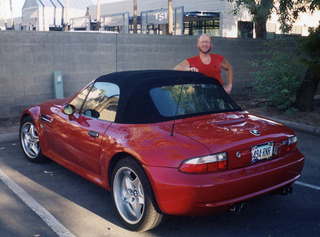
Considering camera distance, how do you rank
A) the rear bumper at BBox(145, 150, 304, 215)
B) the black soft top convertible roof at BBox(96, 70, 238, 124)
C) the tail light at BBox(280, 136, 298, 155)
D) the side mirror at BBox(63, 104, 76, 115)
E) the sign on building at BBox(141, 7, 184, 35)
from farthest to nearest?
the sign on building at BBox(141, 7, 184, 35) < the side mirror at BBox(63, 104, 76, 115) < the black soft top convertible roof at BBox(96, 70, 238, 124) < the tail light at BBox(280, 136, 298, 155) < the rear bumper at BBox(145, 150, 304, 215)

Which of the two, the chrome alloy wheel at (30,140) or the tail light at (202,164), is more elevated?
the tail light at (202,164)

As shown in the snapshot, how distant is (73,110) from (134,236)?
179cm

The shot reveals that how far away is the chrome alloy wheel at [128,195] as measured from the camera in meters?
3.88

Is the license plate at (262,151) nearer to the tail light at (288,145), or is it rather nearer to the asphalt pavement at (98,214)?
the tail light at (288,145)

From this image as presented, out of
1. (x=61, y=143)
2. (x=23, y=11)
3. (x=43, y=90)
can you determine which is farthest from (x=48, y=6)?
(x=61, y=143)

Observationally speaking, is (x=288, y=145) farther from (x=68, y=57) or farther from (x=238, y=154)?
(x=68, y=57)

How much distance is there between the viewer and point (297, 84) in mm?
10016

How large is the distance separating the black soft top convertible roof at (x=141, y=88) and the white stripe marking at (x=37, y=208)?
1187 millimetres

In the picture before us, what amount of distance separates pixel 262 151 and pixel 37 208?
8.14 ft

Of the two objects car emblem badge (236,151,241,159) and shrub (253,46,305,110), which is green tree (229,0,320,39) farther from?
car emblem badge (236,151,241,159)

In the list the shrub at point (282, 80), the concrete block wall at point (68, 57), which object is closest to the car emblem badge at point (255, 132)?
the shrub at point (282, 80)

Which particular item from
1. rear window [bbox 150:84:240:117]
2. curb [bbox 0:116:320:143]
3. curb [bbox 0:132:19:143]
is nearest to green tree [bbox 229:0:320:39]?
curb [bbox 0:116:320:143]

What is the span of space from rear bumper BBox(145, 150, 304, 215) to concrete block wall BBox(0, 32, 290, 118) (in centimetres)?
651

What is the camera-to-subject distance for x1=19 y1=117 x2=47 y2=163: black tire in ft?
19.6
